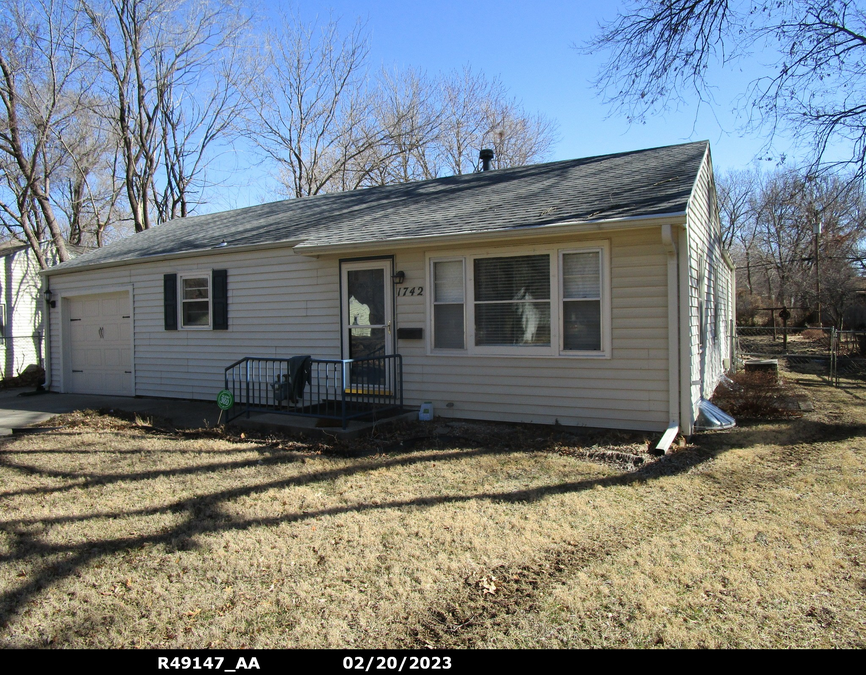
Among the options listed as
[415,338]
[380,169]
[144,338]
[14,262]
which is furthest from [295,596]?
[380,169]

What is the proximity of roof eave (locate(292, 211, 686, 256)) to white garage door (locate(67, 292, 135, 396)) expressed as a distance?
17.4 ft

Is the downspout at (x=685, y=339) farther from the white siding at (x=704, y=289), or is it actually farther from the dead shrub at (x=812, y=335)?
the dead shrub at (x=812, y=335)

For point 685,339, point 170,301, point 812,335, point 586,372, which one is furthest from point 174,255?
point 812,335

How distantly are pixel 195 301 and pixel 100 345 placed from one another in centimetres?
315

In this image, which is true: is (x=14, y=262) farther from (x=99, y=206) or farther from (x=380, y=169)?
(x=380, y=169)

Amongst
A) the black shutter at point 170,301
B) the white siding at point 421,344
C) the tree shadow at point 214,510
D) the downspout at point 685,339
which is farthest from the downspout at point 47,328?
the downspout at point 685,339

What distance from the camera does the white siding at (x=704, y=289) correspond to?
7.80 metres

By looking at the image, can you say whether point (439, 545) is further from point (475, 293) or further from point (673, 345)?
point (475, 293)

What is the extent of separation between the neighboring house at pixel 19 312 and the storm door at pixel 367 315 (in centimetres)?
1473

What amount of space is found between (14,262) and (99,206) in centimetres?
1148

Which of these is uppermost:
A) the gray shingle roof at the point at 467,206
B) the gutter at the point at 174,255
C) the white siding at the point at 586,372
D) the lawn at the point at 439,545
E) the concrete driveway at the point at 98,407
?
the gray shingle roof at the point at 467,206

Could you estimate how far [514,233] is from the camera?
23.9 feet

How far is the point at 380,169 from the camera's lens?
25.2m
